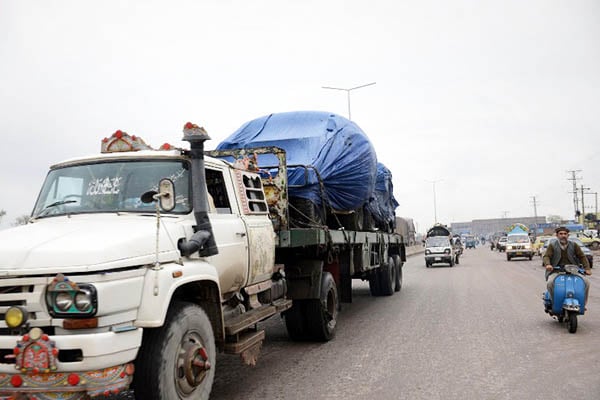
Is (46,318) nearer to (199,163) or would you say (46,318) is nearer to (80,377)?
(80,377)

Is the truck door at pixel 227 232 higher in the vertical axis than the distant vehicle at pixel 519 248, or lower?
higher

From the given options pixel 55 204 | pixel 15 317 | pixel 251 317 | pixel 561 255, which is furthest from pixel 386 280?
pixel 15 317

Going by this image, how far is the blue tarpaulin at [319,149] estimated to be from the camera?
8.12m

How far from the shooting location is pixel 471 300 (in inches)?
500

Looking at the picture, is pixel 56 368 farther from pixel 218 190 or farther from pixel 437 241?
pixel 437 241

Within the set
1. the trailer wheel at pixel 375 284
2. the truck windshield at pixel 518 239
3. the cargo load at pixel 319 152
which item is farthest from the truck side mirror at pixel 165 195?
the truck windshield at pixel 518 239

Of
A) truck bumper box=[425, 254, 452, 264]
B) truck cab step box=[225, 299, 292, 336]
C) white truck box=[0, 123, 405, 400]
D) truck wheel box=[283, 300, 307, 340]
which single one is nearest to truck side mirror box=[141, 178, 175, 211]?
white truck box=[0, 123, 405, 400]

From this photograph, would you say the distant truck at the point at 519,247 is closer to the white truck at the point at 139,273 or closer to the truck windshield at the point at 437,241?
the truck windshield at the point at 437,241

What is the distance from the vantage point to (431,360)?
6.66 m

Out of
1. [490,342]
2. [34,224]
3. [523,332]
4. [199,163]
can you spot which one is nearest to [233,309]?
[199,163]

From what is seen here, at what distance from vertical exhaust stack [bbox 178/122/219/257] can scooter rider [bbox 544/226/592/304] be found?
6.33 meters

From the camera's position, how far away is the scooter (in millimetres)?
8305

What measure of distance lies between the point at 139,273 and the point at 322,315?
440 centimetres

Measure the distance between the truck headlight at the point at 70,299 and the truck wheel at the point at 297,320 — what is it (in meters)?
4.61
